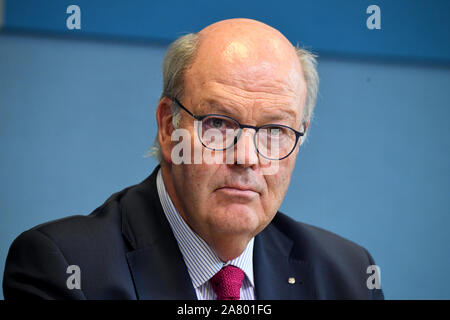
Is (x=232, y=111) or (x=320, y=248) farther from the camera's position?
(x=320, y=248)

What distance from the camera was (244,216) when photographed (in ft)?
5.35

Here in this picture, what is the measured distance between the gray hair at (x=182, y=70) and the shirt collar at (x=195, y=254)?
0.79 ft

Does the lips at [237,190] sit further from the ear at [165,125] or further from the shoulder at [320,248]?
the shoulder at [320,248]

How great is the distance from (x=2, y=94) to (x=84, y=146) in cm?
36

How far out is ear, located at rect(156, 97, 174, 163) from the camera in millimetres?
1812

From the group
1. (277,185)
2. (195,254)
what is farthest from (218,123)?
(195,254)

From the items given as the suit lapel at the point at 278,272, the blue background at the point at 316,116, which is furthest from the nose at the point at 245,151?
the blue background at the point at 316,116

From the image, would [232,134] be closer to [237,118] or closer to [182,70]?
[237,118]

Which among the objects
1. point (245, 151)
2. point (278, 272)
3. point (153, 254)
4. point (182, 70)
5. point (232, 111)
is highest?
point (182, 70)

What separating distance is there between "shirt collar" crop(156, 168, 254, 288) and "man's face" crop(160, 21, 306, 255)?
0.04 meters

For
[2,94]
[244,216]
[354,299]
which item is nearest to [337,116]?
[354,299]

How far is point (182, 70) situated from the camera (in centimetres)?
176

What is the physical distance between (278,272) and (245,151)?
1.59ft

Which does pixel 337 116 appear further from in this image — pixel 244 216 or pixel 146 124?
pixel 244 216
